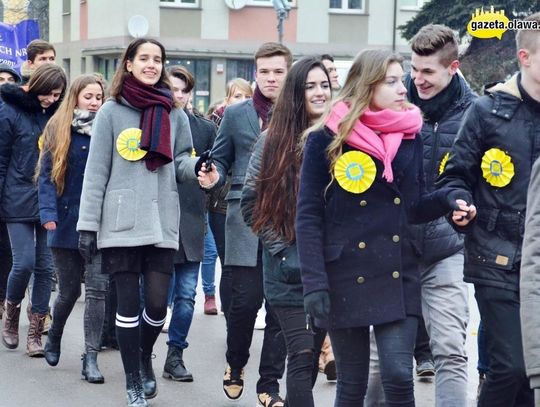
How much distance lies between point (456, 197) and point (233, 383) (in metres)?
2.37

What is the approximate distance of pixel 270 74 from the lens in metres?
6.86

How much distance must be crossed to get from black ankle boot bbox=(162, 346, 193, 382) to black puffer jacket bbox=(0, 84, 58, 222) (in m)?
1.58

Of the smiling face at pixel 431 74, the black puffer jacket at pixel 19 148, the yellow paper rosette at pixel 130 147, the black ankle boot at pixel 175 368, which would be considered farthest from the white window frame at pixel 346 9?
the smiling face at pixel 431 74

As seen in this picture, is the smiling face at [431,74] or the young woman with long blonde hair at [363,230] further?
the smiling face at [431,74]

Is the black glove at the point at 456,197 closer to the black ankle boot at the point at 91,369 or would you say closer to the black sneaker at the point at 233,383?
the black sneaker at the point at 233,383

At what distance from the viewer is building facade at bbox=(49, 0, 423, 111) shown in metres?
39.2

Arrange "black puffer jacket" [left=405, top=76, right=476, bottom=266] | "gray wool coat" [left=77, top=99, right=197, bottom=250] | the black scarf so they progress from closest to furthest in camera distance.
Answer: "black puffer jacket" [left=405, top=76, right=476, bottom=266]
the black scarf
"gray wool coat" [left=77, top=99, right=197, bottom=250]

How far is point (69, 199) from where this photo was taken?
789 cm

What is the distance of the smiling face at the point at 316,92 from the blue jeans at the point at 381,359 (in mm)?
1196

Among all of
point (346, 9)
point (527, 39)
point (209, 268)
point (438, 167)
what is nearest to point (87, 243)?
point (438, 167)

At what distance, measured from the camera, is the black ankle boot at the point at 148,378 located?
7078 millimetres

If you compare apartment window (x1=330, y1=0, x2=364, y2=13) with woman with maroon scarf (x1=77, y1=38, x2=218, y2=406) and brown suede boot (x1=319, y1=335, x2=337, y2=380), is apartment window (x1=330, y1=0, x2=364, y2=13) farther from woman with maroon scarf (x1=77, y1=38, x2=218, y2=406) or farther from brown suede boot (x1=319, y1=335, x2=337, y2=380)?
woman with maroon scarf (x1=77, y1=38, x2=218, y2=406)

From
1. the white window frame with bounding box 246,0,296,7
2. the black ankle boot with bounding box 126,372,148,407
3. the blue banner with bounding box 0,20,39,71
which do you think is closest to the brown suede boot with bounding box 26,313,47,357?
the black ankle boot with bounding box 126,372,148,407

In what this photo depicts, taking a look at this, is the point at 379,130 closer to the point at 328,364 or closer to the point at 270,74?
the point at 270,74
